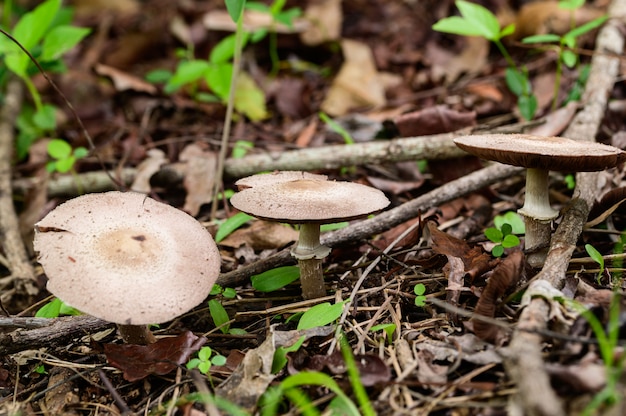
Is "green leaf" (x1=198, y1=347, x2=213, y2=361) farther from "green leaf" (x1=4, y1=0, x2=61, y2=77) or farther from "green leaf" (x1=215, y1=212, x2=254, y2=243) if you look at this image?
"green leaf" (x1=4, y1=0, x2=61, y2=77)

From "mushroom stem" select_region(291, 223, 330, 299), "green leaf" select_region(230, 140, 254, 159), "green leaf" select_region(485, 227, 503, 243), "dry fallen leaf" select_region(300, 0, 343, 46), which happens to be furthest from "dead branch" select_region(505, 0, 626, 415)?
"dry fallen leaf" select_region(300, 0, 343, 46)

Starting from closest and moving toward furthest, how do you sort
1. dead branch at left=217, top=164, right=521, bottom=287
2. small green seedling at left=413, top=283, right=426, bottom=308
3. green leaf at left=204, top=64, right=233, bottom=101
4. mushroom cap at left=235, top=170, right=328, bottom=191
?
small green seedling at left=413, top=283, right=426, bottom=308 < mushroom cap at left=235, top=170, right=328, bottom=191 < dead branch at left=217, top=164, right=521, bottom=287 < green leaf at left=204, top=64, right=233, bottom=101

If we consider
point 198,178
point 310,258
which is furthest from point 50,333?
point 198,178

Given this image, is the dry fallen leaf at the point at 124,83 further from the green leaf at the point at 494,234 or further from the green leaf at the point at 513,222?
the green leaf at the point at 494,234

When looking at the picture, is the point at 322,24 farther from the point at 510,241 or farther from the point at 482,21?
the point at 510,241

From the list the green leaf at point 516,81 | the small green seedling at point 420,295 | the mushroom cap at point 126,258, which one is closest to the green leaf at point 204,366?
the mushroom cap at point 126,258
